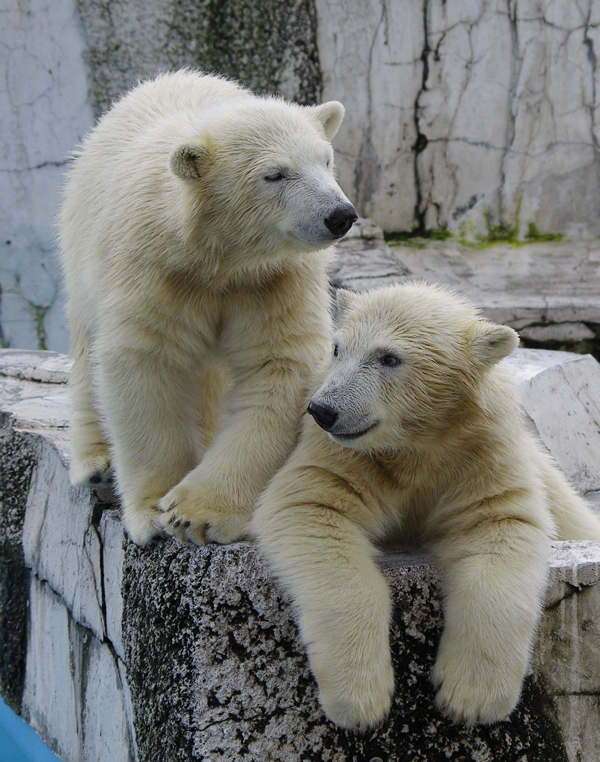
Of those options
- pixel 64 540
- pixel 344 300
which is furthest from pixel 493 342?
pixel 64 540

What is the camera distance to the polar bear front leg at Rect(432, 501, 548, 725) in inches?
78.2

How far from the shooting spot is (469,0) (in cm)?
642

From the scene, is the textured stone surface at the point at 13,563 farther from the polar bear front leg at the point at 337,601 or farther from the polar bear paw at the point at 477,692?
the polar bear paw at the point at 477,692

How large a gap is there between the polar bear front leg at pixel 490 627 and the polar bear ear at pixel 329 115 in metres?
1.60

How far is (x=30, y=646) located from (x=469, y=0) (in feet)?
18.8

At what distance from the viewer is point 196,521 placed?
2.40m

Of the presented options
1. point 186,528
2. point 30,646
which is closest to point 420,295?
point 186,528

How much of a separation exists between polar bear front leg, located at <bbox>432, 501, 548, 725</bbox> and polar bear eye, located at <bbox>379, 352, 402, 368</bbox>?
22.3 inches

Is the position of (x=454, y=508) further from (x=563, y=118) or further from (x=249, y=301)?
(x=563, y=118)

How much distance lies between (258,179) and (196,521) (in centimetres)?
107

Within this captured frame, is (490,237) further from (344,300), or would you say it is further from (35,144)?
(344,300)

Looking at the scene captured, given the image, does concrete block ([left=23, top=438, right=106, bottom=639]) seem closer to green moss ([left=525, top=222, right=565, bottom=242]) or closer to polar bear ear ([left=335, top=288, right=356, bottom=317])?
polar bear ear ([left=335, top=288, right=356, bottom=317])

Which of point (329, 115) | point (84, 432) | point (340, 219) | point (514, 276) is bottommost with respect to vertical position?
point (514, 276)

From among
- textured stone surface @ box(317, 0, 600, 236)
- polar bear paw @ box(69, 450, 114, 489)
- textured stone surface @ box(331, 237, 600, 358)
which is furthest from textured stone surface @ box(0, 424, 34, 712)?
textured stone surface @ box(317, 0, 600, 236)
